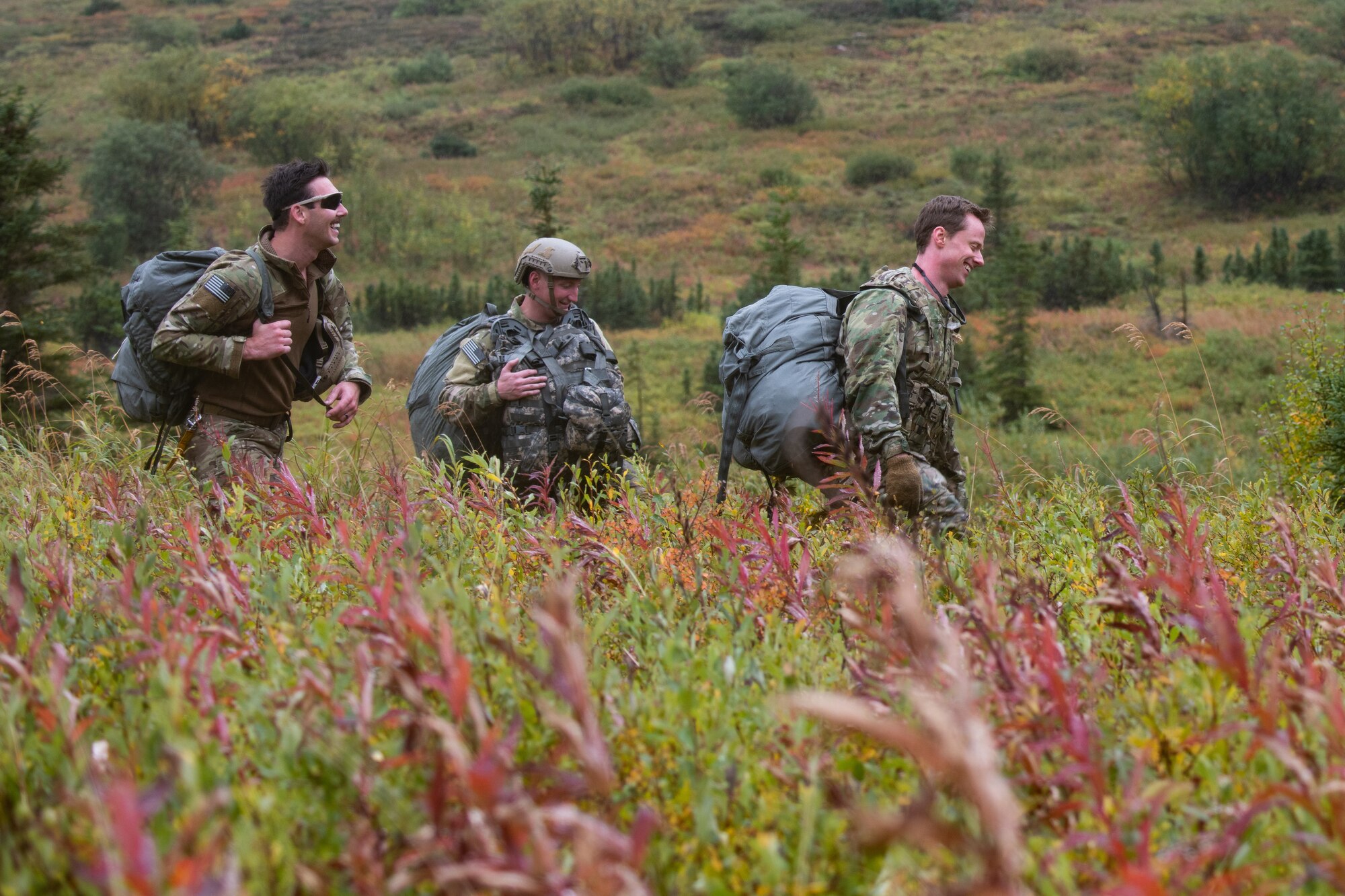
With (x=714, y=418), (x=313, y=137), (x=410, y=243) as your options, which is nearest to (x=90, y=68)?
(x=313, y=137)

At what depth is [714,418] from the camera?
656 inches

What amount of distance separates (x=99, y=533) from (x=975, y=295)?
24.0m

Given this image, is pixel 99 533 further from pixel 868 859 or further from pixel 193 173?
pixel 193 173

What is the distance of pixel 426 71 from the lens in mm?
58781

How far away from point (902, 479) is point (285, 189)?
261cm

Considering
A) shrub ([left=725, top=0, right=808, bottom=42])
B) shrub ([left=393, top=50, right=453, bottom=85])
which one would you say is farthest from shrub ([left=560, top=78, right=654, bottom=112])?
shrub ([left=725, top=0, right=808, bottom=42])

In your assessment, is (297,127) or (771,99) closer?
(297,127)

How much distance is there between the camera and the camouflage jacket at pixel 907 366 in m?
4.36

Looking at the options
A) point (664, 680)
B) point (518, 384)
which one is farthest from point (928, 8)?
point (664, 680)

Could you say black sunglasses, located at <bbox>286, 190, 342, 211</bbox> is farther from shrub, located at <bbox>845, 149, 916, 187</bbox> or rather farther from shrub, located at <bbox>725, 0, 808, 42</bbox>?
shrub, located at <bbox>725, 0, 808, 42</bbox>

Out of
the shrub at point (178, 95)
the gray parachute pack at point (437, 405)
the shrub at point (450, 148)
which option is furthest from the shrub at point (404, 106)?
the gray parachute pack at point (437, 405)

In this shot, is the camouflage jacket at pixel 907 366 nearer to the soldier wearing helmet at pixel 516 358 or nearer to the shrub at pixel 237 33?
the soldier wearing helmet at pixel 516 358

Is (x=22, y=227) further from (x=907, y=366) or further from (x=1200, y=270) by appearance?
(x=1200, y=270)

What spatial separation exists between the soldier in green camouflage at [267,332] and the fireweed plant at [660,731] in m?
1.93
